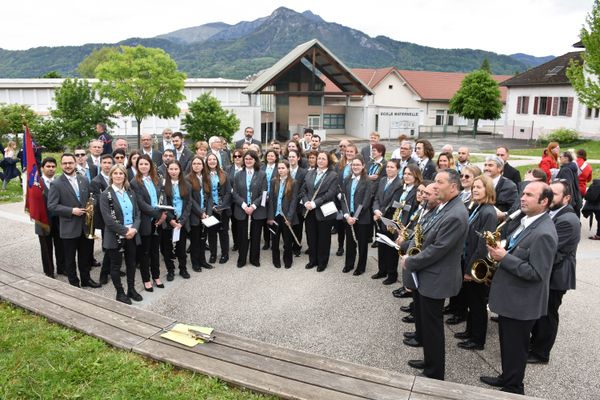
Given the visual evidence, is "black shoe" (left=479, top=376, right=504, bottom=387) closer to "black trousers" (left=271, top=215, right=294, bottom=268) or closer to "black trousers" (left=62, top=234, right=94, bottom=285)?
"black trousers" (left=271, top=215, right=294, bottom=268)

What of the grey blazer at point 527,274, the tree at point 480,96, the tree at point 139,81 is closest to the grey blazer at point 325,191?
the grey blazer at point 527,274

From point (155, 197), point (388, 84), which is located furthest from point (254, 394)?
point (388, 84)

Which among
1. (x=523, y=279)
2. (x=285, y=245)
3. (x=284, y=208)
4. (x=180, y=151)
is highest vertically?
(x=180, y=151)

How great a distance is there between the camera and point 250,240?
8.16 metres

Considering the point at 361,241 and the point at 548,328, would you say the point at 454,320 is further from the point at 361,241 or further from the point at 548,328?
the point at 361,241

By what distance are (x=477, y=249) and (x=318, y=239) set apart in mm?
3546

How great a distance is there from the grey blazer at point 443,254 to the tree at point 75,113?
99.2ft

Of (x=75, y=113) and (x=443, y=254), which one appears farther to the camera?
(x=75, y=113)

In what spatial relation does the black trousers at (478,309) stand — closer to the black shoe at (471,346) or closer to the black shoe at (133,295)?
the black shoe at (471,346)

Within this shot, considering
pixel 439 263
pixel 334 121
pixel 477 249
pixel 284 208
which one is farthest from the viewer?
pixel 334 121

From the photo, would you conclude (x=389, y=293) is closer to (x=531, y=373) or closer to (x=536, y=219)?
(x=531, y=373)

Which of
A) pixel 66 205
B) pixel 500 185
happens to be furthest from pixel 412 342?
pixel 66 205

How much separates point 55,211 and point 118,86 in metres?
27.8

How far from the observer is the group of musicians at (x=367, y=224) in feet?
13.7
